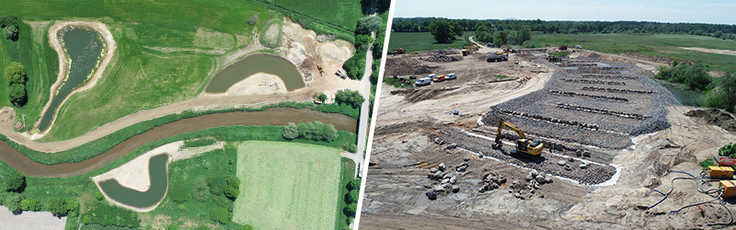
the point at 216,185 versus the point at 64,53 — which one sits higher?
the point at 64,53

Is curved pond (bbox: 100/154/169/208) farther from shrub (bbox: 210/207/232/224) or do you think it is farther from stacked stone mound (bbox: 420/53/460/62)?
stacked stone mound (bbox: 420/53/460/62)

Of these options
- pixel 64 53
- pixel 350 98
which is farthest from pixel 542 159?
pixel 64 53

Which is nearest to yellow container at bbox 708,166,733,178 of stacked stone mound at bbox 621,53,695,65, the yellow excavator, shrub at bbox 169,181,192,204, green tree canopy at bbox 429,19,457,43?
the yellow excavator

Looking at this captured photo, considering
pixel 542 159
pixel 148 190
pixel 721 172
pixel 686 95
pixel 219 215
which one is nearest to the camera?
pixel 721 172

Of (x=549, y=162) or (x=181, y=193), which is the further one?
(x=549, y=162)

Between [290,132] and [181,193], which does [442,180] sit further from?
[181,193]

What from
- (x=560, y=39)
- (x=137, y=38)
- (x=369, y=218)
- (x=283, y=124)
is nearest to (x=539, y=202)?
(x=369, y=218)

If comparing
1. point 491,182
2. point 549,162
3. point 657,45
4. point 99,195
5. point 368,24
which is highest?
point 657,45
